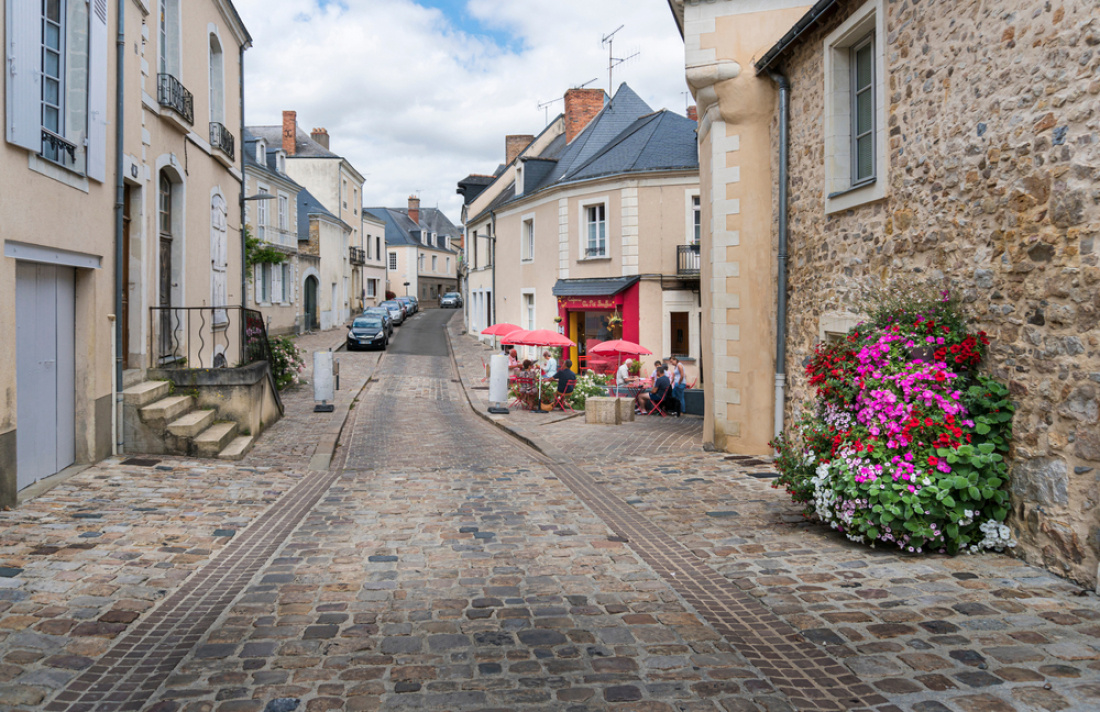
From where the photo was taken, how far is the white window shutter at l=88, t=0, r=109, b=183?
25.0 feet

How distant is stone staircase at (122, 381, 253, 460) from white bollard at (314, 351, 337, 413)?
5.00 metres

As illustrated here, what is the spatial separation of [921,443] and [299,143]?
4100cm

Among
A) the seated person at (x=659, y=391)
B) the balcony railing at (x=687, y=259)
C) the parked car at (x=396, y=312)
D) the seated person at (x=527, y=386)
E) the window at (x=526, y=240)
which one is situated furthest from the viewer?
the parked car at (x=396, y=312)

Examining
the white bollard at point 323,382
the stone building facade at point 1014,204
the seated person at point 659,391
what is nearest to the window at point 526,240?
the seated person at point 659,391

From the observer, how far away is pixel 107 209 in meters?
8.30

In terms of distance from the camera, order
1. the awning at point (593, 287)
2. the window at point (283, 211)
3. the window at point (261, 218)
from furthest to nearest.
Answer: the window at point (283, 211)
the window at point (261, 218)
the awning at point (593, 287)

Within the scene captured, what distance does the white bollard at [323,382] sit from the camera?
14.9m

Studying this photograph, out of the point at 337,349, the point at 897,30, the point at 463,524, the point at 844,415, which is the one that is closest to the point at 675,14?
the point at 897,30

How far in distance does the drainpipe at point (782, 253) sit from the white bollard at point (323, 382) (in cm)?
876

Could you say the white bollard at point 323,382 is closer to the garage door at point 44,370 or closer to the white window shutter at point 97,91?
the garage door at point 44,370

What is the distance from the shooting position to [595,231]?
23.3 metres

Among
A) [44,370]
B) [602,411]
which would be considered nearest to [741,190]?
[602,411]

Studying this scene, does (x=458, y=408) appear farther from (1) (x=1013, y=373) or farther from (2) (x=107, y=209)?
(1) (x=1013, y=373)

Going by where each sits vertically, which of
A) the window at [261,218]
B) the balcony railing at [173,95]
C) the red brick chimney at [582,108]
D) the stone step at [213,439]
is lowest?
the stone step at [213,439]
